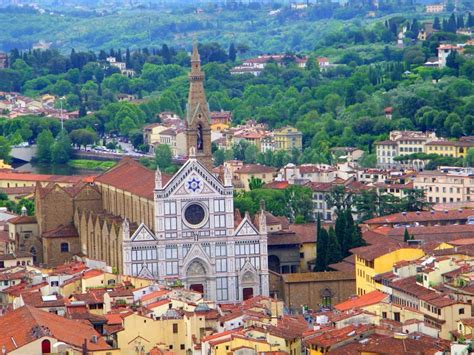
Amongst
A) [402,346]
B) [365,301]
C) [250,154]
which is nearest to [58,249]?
[365,301]

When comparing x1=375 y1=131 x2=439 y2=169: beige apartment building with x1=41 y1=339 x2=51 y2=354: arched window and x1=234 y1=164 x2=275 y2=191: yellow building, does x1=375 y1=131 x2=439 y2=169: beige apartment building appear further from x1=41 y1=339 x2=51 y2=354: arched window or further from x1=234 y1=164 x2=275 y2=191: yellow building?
x1=41 y1=339 x2=51 y2=354: arched window

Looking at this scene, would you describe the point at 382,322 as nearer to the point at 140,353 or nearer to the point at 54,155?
the point at 140,353

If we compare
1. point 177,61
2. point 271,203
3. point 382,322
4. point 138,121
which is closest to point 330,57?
point 177,61

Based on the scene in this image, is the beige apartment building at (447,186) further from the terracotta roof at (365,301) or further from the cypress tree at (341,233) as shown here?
the terracotta roof at (365,301)

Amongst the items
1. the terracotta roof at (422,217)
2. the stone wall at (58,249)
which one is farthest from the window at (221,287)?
the terracotta roof at (422,217)

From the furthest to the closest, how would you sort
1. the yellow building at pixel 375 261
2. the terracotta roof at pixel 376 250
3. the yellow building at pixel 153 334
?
the terracotta roof at pixel 376 250, the yellow building at pixel 375 261, the yellow building at pixel 153 334

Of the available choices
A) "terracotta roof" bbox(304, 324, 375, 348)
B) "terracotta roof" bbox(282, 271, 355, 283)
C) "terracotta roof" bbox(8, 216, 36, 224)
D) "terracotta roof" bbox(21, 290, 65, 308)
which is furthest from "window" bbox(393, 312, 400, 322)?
"terracotta roof" bbox(8, 216, 36, 224)
